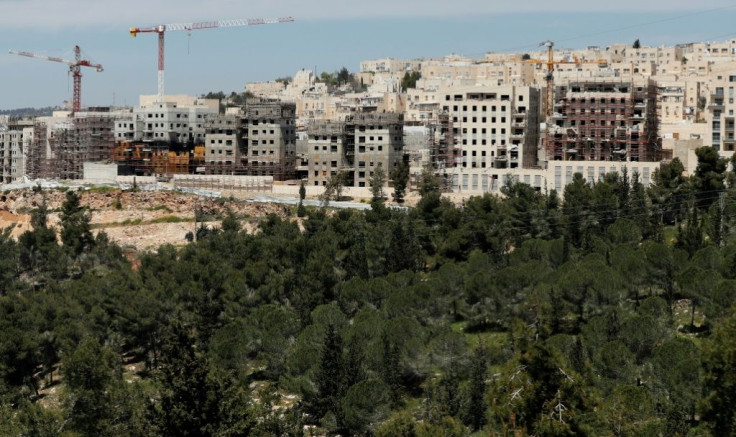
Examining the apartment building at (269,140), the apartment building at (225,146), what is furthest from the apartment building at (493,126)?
the apartment building at (225,146)

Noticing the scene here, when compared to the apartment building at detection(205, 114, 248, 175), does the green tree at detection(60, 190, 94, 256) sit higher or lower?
lower

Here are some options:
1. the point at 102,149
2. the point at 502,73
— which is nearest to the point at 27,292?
the point at 102,149

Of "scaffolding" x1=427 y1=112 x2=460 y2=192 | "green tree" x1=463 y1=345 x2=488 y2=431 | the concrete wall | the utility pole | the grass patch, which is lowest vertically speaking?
"green tree" x1=463 y1=345 x2=488 y2=431

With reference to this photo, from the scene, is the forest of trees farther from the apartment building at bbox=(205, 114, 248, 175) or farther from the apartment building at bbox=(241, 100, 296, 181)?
the apartment building at bbox=(205, 114, 248, 175)

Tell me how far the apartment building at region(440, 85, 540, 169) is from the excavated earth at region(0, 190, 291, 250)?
11.6 m

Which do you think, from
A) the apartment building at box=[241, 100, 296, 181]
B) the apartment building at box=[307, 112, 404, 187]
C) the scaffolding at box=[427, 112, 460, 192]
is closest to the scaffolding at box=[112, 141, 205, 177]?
the apartment building at box=[241, 100, 296, 181]

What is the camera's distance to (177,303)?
158 ft

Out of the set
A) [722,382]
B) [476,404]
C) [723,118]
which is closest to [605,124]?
[723,118]

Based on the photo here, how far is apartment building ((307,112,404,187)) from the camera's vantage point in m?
78.0

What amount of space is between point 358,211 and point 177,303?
20571mm

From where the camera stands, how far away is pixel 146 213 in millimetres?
74500

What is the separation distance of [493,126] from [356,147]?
8587mm

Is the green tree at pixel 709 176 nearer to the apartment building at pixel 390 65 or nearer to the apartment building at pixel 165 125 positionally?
the apartment building at pixel 165 125

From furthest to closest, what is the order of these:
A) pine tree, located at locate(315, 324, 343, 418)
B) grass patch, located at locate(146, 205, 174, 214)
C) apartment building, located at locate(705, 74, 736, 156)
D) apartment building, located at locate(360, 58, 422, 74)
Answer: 1. apartment building, located at locate(360, 58, 422, 74)
2. grass patch, located at locate(146, 205, 174, 214)
3. apartment building, located at locate(705, 74, 736, 156)
4. pine tree, located at locate(315, 324, 343, 418)
